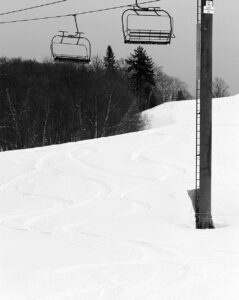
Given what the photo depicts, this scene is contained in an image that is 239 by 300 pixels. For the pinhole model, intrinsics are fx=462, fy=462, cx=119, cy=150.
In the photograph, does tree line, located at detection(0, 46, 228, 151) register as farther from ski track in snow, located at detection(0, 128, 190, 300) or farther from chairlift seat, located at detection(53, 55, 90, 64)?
chairlift seat, located at detection(53, 55, 90, 64)

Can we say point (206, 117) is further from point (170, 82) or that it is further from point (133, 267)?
point (170, 82)

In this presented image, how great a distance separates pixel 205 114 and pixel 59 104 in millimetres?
45085

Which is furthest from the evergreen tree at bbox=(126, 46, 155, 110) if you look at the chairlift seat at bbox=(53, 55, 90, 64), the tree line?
the chairlift seat at bbox=(53, 55, 90, 64)

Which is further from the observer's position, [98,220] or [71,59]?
[98,220]

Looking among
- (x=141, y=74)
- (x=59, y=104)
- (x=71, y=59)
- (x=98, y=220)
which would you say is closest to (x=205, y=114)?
(x=71, y=59)

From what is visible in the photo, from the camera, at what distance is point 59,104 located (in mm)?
52812

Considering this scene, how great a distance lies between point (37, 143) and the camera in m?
46.8

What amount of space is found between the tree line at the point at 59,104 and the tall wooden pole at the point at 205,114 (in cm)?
3816

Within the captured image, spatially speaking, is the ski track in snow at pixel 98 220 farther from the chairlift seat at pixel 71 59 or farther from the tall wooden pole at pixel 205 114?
the chairlift seat at pixel 71 59

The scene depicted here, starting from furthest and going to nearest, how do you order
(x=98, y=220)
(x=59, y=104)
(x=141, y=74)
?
(x=141, y=74)
(x=59, y=104)
(x=98, y=220)

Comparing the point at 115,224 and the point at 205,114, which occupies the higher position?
the point at 205,114

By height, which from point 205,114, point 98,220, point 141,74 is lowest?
point 98,220

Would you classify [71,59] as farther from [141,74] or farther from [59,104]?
[141,74]

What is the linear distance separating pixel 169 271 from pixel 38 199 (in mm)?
7985
